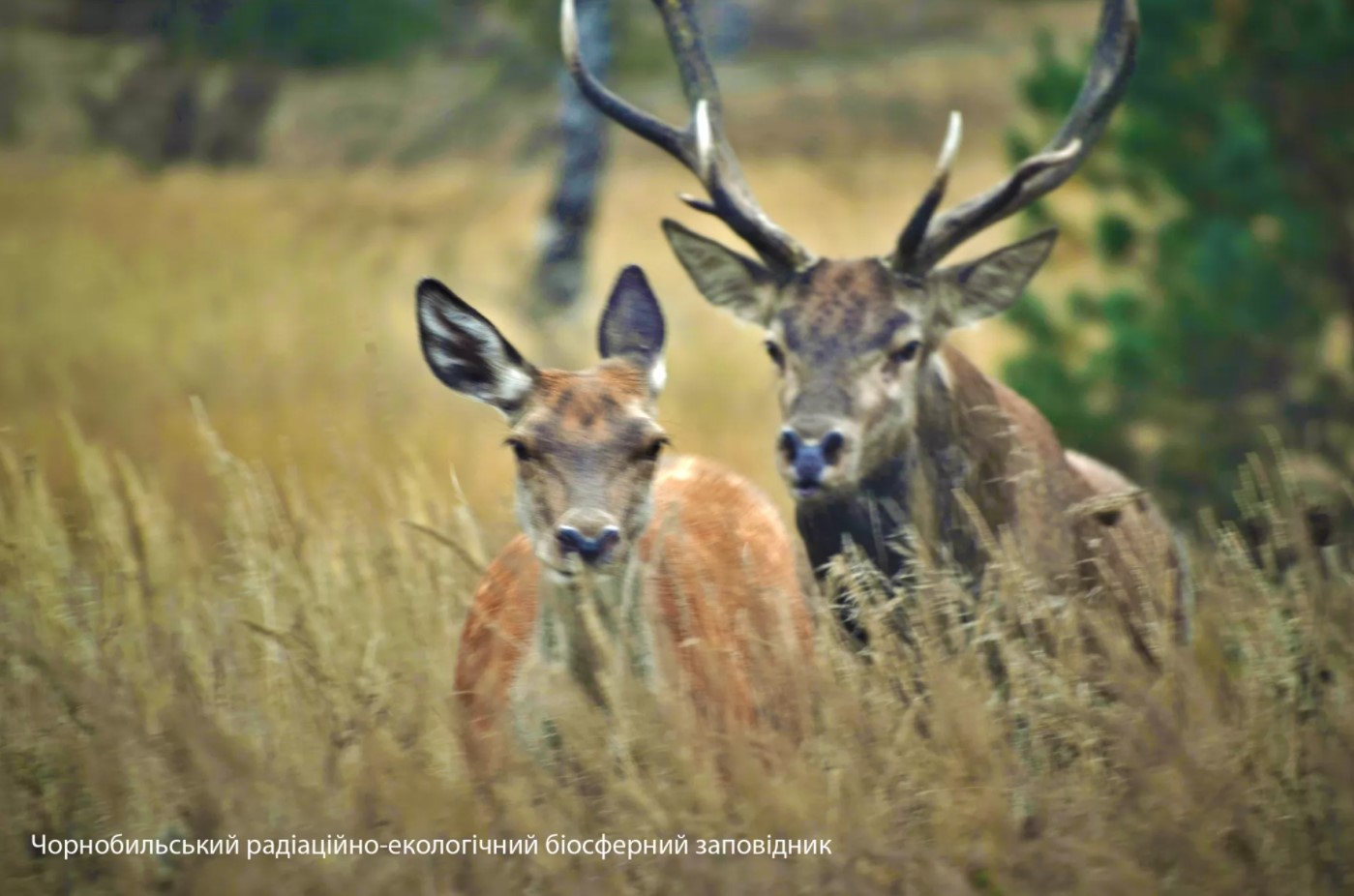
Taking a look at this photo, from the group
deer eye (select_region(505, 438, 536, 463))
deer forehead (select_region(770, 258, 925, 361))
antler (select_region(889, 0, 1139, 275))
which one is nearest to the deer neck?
deer eye (select_region(505, 438, 536, 463))

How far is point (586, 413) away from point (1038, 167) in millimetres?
2115

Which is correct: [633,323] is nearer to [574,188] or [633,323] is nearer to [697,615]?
[697,615]

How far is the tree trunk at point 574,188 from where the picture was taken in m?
12.1

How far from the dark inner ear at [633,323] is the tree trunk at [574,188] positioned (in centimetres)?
748

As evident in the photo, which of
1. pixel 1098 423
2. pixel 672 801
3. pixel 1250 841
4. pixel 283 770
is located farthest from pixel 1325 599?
pixel 1098 423

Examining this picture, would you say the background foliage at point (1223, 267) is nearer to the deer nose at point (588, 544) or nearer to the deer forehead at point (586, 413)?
the deer forehead at point (586, 413)

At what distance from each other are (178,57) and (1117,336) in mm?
20637

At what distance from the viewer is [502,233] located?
67.6 feet

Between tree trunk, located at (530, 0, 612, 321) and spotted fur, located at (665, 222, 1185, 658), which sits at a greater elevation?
tree trunk, located at (530, 0, 612, 321)

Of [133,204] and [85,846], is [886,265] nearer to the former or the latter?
[85,846]

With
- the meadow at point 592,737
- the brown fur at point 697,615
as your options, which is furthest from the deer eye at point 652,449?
the meadow at point 592,737

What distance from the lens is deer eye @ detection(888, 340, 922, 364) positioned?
516 centimetres

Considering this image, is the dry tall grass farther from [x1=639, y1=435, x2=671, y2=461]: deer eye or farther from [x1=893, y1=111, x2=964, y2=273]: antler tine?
[x1=893, y1=111, x2=964, y2=273]: antler tine

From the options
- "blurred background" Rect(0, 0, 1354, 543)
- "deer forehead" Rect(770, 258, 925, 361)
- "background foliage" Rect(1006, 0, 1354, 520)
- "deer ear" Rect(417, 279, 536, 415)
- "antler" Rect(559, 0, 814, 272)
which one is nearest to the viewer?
"deer ear" Rect(417, 279, 536, 415)
